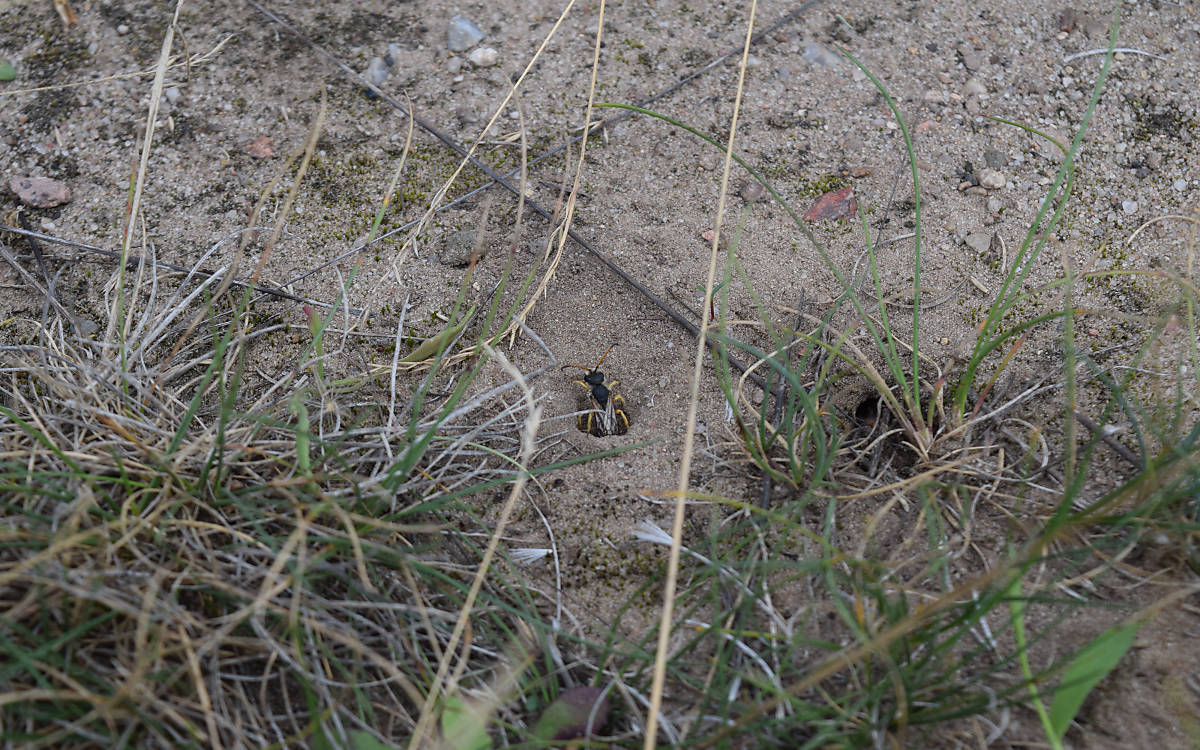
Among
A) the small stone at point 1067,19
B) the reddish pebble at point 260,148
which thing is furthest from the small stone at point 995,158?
the reddish pebble at point 260,148

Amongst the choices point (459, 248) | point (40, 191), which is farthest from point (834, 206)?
point (40, 191)

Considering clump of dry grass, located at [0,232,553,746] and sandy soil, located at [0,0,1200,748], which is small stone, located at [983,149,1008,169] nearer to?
sandy soil, located at [0,0,1200,748]

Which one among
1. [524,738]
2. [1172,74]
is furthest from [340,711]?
[1172,74]

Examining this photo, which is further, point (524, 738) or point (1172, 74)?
point (1172, 74)

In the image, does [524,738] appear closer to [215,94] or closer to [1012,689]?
[1012,689]

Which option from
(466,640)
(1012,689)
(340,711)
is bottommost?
(340,711)
